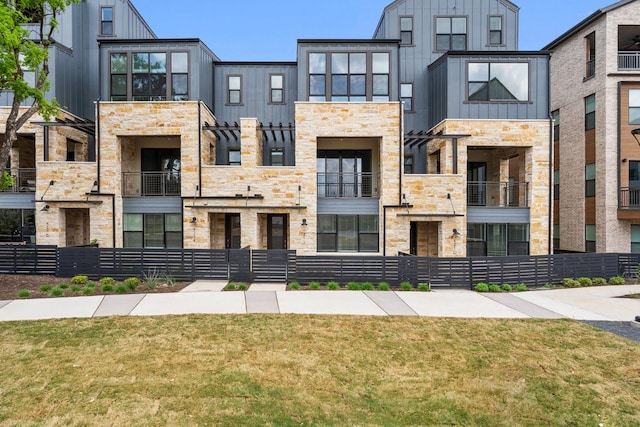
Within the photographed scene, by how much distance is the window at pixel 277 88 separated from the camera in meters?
Answer: 18.5

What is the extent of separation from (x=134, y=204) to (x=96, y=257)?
13.4 ft

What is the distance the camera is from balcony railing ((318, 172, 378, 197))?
56.7 feet

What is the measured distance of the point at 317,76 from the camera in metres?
16.8

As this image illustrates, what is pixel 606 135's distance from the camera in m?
18.1

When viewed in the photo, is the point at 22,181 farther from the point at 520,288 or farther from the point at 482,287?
the point at 520,288

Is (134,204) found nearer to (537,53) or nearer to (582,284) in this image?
(582,284)

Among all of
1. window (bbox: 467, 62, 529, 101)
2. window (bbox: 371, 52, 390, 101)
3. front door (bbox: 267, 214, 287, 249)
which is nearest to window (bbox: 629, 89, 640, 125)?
window (bbox: 467, 62, 529, 101)

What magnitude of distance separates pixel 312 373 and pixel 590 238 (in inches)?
793

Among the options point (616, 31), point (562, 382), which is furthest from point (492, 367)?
point (616, 31)

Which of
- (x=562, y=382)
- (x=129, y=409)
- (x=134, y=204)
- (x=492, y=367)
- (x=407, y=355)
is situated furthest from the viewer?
(x=134, y=204)

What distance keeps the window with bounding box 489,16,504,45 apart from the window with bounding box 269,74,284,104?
1157cm

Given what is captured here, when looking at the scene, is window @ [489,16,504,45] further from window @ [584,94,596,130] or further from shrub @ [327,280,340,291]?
shrub @ [327,280,340,291]

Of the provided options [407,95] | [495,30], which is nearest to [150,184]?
[407,95]

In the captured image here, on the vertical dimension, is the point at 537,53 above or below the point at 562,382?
above
